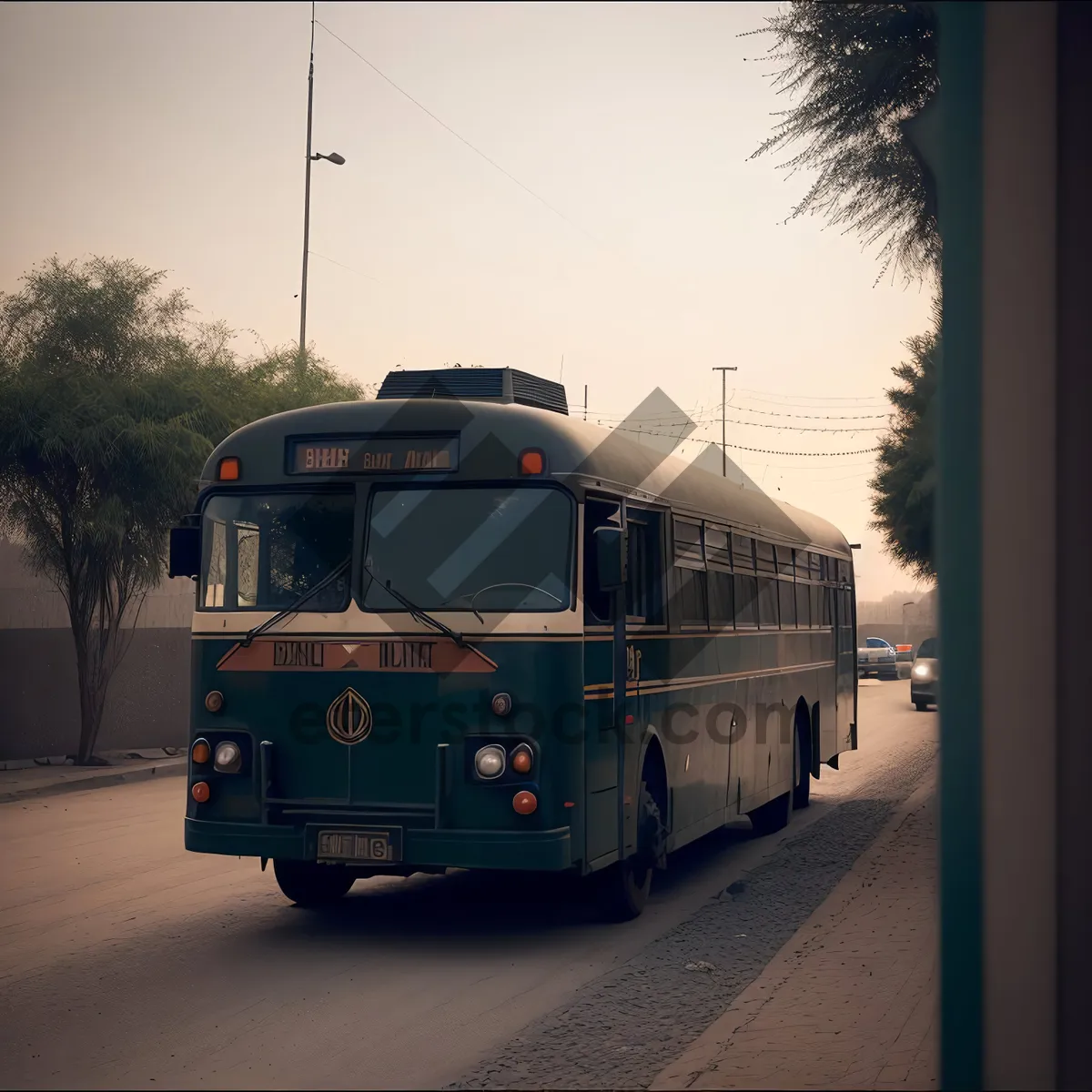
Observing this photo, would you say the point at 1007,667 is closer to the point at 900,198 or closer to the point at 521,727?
the point at 521,727

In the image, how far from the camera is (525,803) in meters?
8.60

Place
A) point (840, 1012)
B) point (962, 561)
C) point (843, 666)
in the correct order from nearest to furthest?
point (962, 561) < point (840, 1012) < point (843, 666)

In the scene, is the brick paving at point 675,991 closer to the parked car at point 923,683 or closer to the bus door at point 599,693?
the bus door at point 599,693

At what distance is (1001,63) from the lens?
150 inches

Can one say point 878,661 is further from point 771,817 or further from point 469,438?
point 469,438

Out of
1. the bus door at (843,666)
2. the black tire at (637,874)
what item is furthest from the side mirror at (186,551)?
the bus door at (843,666)

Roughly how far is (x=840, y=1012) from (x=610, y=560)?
115 inches

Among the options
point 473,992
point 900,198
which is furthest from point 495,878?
point 900,198

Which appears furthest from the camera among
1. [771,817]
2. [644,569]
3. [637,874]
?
[771,817]

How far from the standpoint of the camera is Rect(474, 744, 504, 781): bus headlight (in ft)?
28.5

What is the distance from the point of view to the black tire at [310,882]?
1016 cm

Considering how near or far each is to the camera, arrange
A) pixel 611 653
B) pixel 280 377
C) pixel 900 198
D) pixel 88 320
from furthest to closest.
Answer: pixel 280 377, pixel 88 320, pixel 900 198, pixel 611 653

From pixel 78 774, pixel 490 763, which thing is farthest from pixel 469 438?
pixel 78 774

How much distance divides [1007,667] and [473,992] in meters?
4.85
